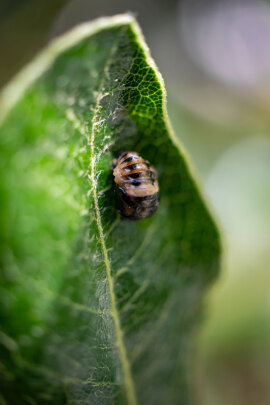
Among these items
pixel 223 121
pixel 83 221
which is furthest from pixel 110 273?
pixel 223 121

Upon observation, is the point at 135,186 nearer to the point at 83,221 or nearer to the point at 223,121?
the point at 83,221

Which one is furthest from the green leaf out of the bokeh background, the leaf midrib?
the bokeh background

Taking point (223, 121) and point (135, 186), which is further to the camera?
point (223, 121)

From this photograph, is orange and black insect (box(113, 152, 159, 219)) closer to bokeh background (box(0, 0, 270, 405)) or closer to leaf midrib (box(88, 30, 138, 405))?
leaf midrib (box(88, 30, 138, 405))

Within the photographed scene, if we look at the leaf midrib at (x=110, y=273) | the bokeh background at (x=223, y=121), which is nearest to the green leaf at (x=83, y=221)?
the leaf midrib at (x=110, y=273)

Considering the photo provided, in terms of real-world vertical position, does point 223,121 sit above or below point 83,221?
above

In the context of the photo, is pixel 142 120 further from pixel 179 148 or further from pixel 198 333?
pixel 198 333
